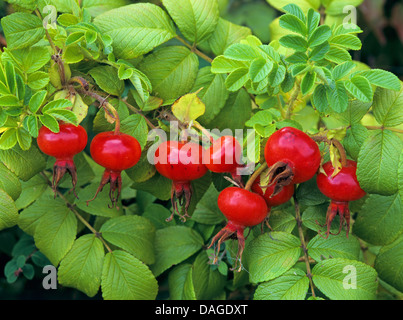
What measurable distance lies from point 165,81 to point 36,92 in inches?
11.2

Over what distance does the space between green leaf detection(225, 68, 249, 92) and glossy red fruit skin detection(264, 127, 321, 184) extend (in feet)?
0.40

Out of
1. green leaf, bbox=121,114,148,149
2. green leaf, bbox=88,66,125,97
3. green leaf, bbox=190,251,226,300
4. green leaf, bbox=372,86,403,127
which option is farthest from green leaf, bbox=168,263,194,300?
green leaf, bbox=372,86,403,127

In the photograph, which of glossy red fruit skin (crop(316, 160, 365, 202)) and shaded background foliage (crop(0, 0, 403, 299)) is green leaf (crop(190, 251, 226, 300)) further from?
glossy red fruit skin (crop(316, 160, 365, 202))

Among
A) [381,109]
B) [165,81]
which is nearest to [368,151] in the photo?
[381,109]

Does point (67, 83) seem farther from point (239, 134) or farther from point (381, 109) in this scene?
point (381, 109)

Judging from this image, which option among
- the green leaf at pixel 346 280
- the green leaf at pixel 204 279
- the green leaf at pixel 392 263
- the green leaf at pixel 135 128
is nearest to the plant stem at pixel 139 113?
the green leaf at pixel 135 128

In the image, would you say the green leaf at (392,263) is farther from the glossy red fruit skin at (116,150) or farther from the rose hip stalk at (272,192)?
the glossy red fruit skin at (116,150)

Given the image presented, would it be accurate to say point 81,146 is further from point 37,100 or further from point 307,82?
point 307,82

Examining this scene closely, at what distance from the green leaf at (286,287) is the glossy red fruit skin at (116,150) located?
1.20 feet

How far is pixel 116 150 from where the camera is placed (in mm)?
1000

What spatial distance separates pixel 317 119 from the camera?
1.44 m

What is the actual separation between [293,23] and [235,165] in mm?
296

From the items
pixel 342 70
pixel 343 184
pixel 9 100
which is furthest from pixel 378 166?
pixel 9 100
